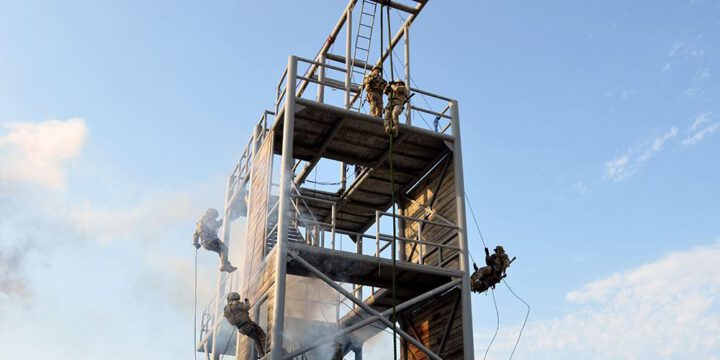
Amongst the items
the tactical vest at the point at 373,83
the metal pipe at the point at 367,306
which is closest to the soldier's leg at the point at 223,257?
the metal pipe at the point at 367,306

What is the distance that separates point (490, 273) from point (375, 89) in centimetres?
585

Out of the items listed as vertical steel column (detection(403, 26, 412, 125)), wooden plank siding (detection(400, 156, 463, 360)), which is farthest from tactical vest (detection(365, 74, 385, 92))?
wooden plank siding (detection(400, 156, 463, 360))

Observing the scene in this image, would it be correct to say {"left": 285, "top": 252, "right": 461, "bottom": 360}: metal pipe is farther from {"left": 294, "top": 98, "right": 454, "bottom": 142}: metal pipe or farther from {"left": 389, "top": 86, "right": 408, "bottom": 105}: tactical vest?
{"left": 389, "top": 86, "right": 408, "bottom": 105}: tactical vest

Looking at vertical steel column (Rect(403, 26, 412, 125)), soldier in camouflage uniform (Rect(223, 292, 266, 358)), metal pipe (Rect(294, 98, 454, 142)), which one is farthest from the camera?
vertical steel column (Rect(403, 26, 412, 125))

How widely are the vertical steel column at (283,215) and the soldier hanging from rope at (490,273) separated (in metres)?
5.33

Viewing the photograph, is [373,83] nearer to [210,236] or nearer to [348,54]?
[348,54]

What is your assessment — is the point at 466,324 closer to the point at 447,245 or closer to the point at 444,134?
the point at 447,245

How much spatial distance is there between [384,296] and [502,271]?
3.61 m

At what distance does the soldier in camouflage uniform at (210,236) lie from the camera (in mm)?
22781

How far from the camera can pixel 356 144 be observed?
2189 cm

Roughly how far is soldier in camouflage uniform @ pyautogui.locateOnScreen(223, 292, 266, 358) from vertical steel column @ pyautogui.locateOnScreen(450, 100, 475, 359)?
514cm

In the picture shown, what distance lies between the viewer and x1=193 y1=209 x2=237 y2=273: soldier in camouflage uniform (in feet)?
74.7

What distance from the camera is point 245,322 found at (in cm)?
1838

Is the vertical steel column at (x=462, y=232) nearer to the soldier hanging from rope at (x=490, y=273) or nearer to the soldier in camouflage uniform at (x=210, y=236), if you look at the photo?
the soldier hanging from rope at (x=490, y=273)
